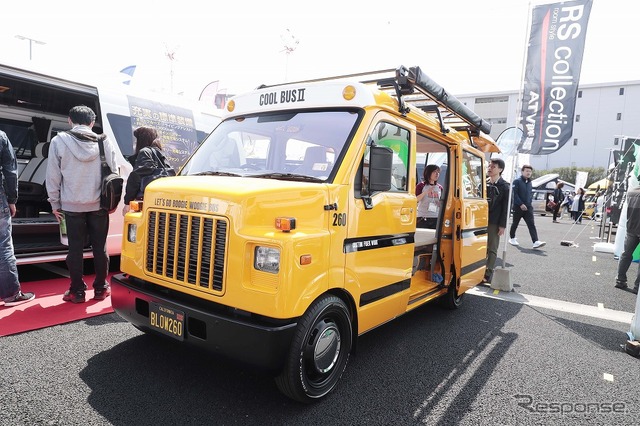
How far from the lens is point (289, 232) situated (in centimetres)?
238

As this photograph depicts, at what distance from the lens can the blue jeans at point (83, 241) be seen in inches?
160

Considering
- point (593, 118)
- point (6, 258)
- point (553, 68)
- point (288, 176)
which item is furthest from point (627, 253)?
point (593, 118)

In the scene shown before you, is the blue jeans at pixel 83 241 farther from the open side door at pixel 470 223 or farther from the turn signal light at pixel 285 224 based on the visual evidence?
the open side door at pixel 470 223

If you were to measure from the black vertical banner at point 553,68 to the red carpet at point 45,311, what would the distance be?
290 inches

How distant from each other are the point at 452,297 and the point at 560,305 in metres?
1.91

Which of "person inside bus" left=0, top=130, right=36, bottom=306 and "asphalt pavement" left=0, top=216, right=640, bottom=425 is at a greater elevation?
"person inside bus" left=0, top=130, right=36, bottom=306

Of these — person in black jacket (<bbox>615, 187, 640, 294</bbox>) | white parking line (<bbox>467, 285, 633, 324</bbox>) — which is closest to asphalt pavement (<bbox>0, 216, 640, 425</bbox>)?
white parking line (<bbox>467, 285, 633, 324</bbox>)

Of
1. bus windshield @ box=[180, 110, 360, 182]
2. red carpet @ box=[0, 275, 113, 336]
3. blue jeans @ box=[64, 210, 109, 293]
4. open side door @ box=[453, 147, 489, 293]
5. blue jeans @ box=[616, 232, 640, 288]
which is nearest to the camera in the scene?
bus windshield @ box=[180, 110, 360, 182]

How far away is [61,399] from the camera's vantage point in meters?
2.50

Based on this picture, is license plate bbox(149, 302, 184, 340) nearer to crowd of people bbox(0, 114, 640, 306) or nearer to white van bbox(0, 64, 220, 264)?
crowd of people bbox(0, 114, 640, 306)

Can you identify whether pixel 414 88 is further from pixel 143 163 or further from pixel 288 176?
pixel 143 163

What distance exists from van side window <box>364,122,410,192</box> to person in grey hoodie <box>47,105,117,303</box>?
300 centimetres

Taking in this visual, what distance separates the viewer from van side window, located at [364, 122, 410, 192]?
10.5ft

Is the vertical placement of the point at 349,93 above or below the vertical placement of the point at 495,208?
above
